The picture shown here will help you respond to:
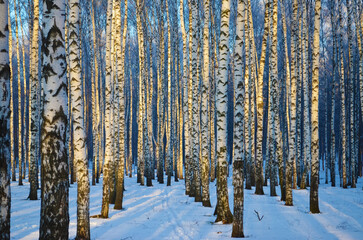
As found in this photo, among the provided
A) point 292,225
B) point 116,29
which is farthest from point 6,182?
point 116,29

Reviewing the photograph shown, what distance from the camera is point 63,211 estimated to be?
393 cm

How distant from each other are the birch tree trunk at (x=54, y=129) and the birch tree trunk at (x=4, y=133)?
64 cm

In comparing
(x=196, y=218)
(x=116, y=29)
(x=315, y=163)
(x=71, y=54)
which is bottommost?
(x=196, y=218)

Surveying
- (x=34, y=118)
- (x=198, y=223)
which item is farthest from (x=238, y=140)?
(x=34, y=118)

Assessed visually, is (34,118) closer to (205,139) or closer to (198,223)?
(205,139)

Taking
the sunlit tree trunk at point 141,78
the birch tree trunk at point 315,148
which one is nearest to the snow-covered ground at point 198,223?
the birch tree trunk at point 315,148

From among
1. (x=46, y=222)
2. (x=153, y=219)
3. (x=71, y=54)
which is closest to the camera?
(x=46, y=222)

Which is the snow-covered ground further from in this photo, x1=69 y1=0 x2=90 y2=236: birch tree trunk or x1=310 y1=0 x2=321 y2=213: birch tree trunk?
x1=69 y1=0 x2=90 y2=236: birch tree trunk

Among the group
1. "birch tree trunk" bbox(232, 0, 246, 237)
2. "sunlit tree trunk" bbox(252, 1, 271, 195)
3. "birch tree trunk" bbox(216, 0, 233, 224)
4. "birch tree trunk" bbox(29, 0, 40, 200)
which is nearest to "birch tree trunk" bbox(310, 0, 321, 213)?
"birch tree trunk" bbox(216, 0, 233, 224)

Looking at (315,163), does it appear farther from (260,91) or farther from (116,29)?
(116,29)

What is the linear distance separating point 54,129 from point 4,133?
733mm

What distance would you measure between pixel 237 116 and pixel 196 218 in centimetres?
343

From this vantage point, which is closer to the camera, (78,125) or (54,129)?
(54,129)

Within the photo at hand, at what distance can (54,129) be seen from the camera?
3.96m
